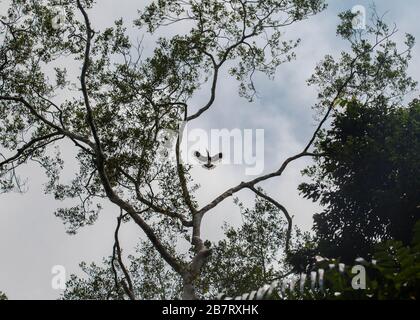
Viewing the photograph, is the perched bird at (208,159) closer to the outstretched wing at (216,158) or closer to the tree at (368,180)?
the outstretched wing at (216,158)

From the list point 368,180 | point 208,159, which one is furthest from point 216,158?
point 368,180

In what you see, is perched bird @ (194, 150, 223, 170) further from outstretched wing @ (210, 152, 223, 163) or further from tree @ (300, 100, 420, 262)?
tree @ (300, 100, 420, 262)

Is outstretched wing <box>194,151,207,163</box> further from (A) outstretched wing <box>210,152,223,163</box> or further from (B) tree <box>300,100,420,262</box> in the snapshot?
(B) tree <box>300,100,420,262</box>

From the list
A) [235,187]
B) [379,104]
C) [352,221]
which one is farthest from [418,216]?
[235,187]

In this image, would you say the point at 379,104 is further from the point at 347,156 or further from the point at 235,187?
the point at 235,187

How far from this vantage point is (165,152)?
17938mm

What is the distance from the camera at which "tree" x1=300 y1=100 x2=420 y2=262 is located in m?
16.1

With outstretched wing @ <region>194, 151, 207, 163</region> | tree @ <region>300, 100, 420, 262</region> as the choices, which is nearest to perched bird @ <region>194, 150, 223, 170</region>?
outstretched wing @ <region>194, 151, 207, 163</region>

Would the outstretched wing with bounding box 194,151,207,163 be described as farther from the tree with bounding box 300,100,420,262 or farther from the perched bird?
the tree with bounding box 300,100,420,262
